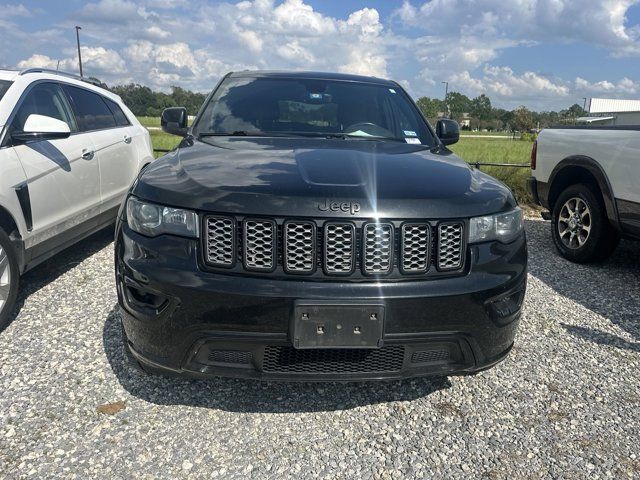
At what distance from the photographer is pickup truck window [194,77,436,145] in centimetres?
334

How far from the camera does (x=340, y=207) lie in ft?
6.83

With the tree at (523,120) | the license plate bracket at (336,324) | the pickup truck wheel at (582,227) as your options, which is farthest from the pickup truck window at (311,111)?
the tree at (523,120)

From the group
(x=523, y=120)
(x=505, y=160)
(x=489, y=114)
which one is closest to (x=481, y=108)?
(x=489, y=114)

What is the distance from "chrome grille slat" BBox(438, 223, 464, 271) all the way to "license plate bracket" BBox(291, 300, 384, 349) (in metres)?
0.37

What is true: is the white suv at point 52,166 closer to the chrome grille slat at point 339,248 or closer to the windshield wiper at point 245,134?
the windshield wiper at point 245,134

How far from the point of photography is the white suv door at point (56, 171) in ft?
11.7

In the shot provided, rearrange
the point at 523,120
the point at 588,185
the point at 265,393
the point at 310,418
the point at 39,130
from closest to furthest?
1. the point at 310,418
2. the point at 265,393
3. the point at 39,130
4. the point at 588,185
5. the point at 523,120

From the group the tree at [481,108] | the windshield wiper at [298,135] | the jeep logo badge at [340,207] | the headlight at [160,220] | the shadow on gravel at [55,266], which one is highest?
the tree at [481,108]

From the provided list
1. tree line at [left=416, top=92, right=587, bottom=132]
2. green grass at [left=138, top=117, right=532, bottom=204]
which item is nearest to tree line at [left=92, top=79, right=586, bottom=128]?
tree line at [left=416, top=92, right=587, bottom=132]

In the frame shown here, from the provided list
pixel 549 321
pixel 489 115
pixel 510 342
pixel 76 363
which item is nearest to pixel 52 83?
pixel 76 363

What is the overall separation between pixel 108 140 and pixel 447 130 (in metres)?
3.15

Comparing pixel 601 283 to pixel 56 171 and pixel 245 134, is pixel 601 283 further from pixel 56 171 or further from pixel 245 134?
Answer: pixel 56 171

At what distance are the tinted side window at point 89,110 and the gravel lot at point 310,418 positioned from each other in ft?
6.39

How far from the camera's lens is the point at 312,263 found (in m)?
2.09
